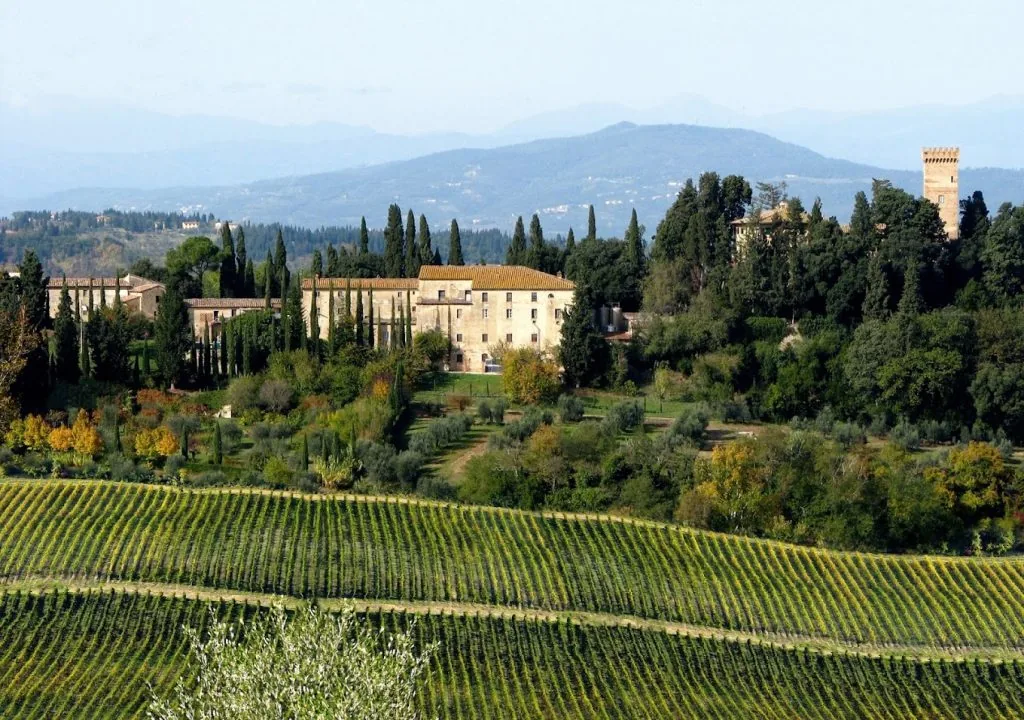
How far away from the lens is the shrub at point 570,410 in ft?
192

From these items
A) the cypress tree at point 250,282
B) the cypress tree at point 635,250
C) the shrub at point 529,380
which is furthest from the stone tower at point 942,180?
the cypress tree at point 250,282

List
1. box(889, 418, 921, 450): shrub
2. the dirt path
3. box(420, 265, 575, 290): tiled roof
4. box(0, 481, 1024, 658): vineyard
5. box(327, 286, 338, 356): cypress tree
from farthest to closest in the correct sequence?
box(420, 265, 575, 290): tiled roof → box(327, 286, 338, 356): cypress tree → box(889, 418, 921, 450): shrub → box(0, 481, 1024, 658): vineyard → the dirt path

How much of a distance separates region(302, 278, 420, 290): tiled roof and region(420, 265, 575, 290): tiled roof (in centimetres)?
85

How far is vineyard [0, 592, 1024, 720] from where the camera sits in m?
32.1

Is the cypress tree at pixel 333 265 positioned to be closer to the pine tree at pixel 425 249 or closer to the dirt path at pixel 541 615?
the pine tree at pixel 425 249

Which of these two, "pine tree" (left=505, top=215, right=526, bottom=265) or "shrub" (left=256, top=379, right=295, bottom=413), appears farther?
"pine tree" (left=505, top=215, right=526, bottom=265)

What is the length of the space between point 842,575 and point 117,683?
17.6m

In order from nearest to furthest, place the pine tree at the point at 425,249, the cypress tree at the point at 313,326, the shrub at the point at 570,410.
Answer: the shrub at the point at 570,410 → the cypress tree at the point at 313,326 → the pine tree at the point at 425,249

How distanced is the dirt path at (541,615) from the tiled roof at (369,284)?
3157 cm

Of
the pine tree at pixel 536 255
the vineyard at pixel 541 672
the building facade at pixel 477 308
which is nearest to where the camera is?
the vineyard at pixel 541 672

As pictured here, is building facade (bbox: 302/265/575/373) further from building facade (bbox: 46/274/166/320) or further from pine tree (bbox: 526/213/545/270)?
building facade (bbox: 46/274/166/320)

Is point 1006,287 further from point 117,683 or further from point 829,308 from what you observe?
point 117,683

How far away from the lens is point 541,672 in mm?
34125

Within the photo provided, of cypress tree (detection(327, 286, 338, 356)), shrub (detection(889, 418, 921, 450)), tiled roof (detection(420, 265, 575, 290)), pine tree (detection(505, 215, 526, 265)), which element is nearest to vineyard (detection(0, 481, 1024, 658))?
shrub (detection(889, 418, 921, 450))
